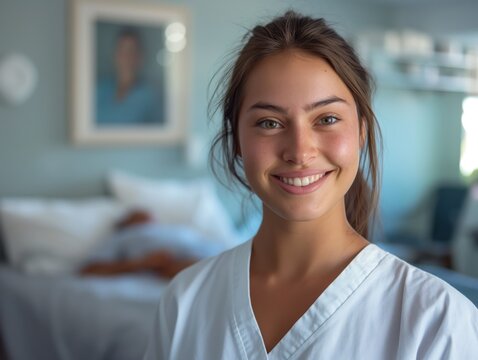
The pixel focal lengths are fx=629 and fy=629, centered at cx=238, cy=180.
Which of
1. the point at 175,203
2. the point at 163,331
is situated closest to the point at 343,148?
the point at 163,331

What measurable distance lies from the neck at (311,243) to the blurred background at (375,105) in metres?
1.61

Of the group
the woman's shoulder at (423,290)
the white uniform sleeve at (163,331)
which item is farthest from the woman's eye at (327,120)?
the white uniform sleeve at (163,331)

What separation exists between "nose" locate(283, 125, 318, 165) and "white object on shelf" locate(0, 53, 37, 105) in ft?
8.41

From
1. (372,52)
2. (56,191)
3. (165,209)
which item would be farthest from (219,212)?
(372,52)

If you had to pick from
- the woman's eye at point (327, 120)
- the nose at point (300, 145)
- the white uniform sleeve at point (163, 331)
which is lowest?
the white uniform sleeve at point (163, 331)

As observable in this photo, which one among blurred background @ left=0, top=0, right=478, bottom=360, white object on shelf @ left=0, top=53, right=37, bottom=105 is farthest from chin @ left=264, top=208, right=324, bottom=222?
white object on shelf @ left=0, top=53, right=37, bottom=105

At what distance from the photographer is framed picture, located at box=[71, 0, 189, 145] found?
132 inches

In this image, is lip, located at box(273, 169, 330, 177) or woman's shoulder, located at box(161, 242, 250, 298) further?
woman's shoulder, located at box(161, 242, 250, 298)

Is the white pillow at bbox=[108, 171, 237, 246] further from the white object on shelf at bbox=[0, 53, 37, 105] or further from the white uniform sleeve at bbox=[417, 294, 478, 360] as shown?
the white uniform sleeve at bbox=[417, 294, 478, 360]

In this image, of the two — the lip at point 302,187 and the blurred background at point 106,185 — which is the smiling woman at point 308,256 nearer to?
→ the lip at point 302,187

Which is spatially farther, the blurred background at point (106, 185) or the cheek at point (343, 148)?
the blurred background at point (106, 185)

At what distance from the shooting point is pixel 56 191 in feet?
11.1

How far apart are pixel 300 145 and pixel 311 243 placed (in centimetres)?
17

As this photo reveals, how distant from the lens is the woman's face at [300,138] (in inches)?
35.5
